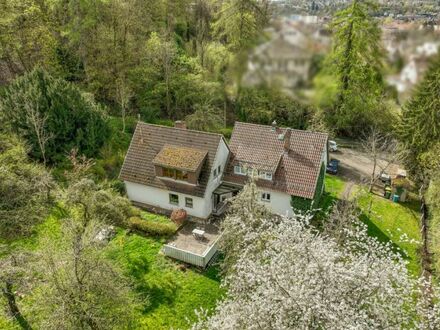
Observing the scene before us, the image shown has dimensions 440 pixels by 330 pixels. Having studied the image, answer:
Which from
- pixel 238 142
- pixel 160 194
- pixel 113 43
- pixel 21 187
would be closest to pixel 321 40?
pixel 238 142

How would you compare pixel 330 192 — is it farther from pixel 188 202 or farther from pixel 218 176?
pixel 188 202

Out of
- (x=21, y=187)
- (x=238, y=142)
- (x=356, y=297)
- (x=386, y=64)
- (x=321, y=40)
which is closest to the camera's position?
(x=356, y=297)

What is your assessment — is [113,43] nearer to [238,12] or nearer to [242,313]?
[238,12]

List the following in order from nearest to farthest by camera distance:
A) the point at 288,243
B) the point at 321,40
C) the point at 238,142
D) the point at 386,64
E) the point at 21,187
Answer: the point at 288,243 → the point at 21,187 → the point at 321,40 → the point at 238,142 → the point at 386,64

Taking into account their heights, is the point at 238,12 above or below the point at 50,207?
above

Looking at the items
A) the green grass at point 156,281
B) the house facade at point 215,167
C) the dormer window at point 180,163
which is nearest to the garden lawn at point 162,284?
the green grass at point 156,281

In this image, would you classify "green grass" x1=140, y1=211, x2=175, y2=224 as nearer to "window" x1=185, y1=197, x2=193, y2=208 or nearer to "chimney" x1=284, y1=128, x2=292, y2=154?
"window" x1=185, y1=197, x2=193, y2=208
